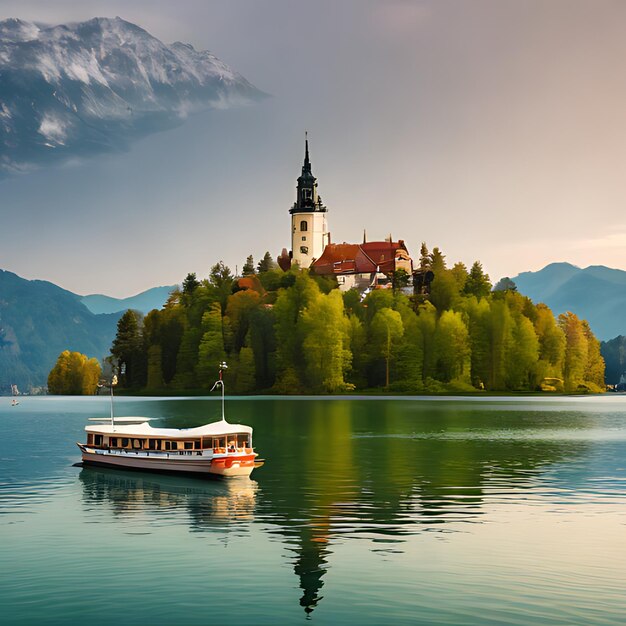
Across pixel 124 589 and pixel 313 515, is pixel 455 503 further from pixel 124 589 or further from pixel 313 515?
pixel 124 589

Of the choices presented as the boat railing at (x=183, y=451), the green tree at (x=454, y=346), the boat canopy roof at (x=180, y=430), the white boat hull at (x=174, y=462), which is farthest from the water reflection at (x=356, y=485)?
the green tree at (x=454, y=346)

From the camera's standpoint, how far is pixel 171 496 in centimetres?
6188

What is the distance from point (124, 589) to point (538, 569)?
55.4ft

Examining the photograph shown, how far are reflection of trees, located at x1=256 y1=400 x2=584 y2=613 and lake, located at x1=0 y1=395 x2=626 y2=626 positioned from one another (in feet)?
0.70

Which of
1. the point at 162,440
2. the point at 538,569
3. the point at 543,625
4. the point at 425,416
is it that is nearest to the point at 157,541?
the point at 538,569

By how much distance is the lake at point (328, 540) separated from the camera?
1312 inches

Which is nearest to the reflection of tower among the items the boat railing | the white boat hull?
the white boat hull

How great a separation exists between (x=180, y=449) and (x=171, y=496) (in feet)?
36.4

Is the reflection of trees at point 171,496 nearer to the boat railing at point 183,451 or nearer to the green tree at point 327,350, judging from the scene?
the boat railing at point 183,451

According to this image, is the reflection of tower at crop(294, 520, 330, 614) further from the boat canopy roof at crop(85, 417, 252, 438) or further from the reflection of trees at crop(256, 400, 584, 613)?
the boat canopy roof at crop(85, 417, 252, 438)

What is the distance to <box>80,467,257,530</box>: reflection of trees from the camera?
53188 mm

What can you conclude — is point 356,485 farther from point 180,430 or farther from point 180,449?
point 180,430

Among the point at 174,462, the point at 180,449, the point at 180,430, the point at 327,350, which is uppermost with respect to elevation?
the point at 327,350

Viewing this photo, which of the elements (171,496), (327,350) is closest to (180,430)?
(171,496)
